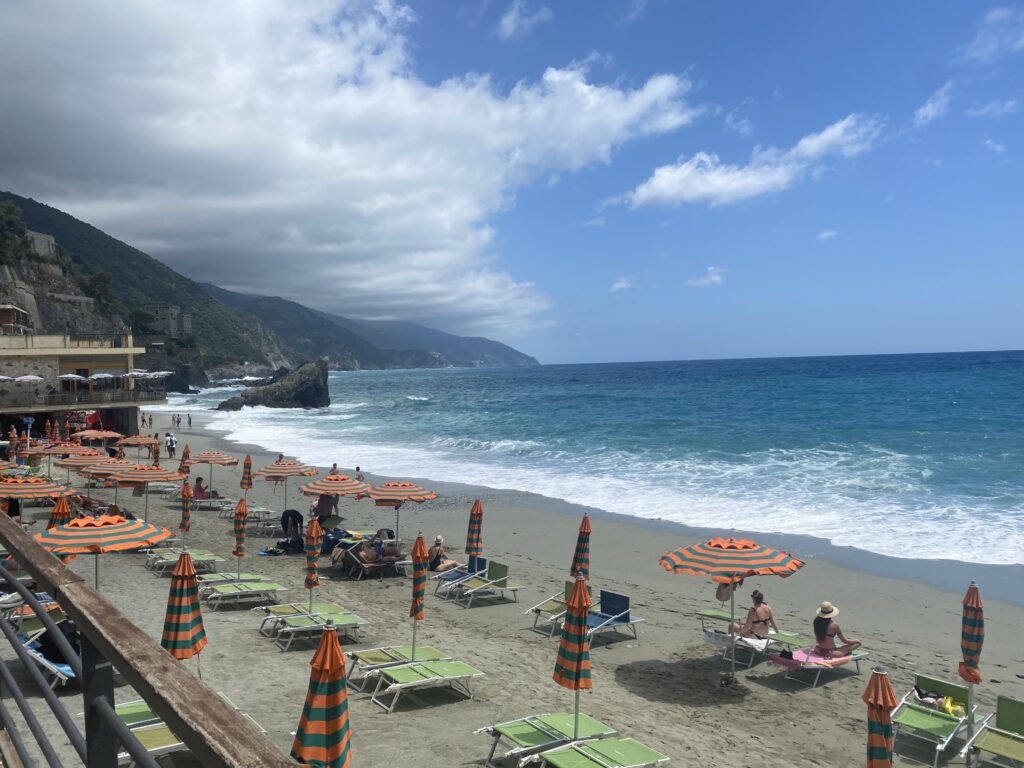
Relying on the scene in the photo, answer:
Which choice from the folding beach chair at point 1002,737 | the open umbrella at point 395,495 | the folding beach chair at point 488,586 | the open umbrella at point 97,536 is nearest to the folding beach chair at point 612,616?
the folding beach chair at point 488,586

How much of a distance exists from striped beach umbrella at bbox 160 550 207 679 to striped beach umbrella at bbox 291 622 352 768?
2.60 m

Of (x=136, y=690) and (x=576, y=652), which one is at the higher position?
(x=136, y=690)

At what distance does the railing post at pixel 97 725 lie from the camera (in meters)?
1.37

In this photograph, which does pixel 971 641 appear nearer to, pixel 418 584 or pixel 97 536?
pixel 418 584

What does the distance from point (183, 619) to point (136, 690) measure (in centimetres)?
645

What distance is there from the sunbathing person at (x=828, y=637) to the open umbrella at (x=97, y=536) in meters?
8.58

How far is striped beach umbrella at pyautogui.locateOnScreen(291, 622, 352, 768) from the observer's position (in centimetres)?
490

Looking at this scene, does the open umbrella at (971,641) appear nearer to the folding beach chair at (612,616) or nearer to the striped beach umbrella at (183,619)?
the folding beach chair at (612,616)

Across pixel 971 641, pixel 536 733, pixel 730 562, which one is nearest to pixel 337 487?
pixel 730 562

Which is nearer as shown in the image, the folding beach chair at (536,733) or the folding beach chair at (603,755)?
the folding beach chair at (603,755)

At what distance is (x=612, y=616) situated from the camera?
1089 centimetres

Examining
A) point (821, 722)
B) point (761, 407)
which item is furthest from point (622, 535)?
point (761, 407)

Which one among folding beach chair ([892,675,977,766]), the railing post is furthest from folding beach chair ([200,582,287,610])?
the railing post

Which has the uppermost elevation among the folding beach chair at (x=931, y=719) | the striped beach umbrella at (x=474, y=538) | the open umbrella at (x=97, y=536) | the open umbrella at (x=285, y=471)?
the open umbrella at (x=97, y=536)
